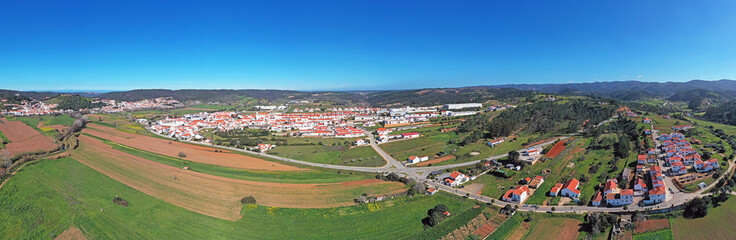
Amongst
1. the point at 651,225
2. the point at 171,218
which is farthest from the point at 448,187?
the point at 171,218

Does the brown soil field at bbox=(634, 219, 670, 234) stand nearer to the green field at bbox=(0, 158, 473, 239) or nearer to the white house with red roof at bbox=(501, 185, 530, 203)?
the white house with red roof at bbox=(501, 185, 530, 203)

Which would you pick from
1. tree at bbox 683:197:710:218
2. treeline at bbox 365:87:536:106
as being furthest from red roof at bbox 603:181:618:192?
treeline at bbox 365:87:536:106

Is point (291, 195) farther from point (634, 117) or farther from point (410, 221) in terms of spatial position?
point (634, 117)

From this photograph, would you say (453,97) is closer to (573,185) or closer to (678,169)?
(678,169)

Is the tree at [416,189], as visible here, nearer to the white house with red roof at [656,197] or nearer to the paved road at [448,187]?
the paved road at [448,187]

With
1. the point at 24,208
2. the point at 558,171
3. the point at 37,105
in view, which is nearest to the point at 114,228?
the point at 24,208

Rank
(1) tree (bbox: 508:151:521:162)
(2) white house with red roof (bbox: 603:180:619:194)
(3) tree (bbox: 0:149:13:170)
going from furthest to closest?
1. (1) tree (bbox: 508:151:521:162)
2. (3) tree (bbox: 0:149:13:170)
3. (2) white house with red roof (bbox: 603:180:619:194)
